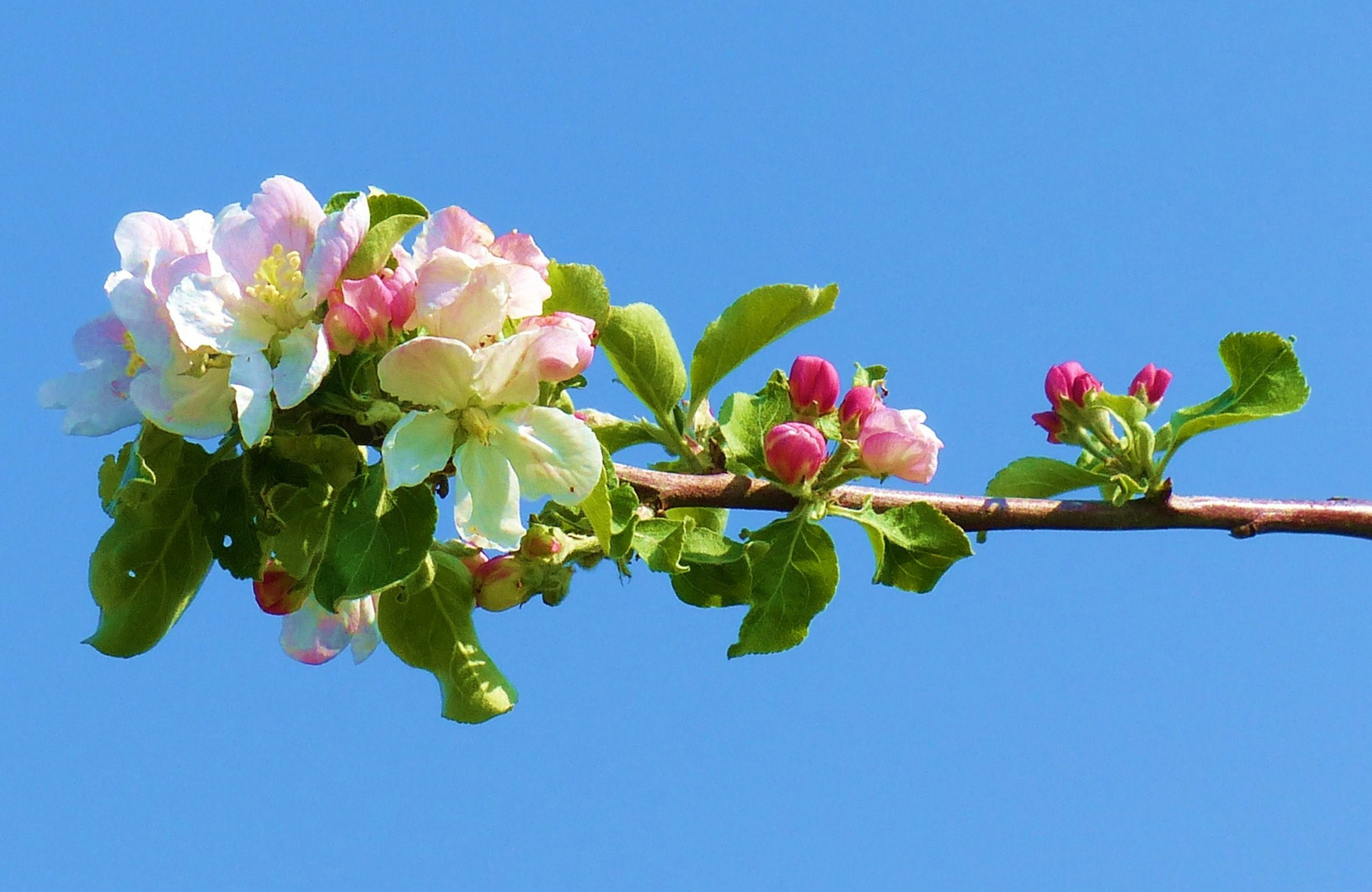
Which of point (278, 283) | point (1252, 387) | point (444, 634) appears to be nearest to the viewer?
point (278, 283)

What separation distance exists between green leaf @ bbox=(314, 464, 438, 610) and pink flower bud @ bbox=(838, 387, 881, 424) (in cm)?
77

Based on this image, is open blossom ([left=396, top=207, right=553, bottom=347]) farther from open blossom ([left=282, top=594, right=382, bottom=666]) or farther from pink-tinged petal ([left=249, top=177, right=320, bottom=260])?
open blossom ([left=282, top=594, right=382, bottom=666])

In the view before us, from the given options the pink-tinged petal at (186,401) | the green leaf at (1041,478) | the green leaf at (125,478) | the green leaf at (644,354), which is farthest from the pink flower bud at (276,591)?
the green leaf at (1041,478)

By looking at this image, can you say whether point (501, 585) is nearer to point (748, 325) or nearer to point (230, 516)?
point (230, 516)

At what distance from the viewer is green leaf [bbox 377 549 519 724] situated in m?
2.40

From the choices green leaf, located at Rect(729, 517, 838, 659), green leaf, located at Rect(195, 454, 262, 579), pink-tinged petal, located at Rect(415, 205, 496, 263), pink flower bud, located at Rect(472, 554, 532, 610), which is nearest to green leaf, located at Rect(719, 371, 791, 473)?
green leaf, located at Rect(729, 517, 838, 659)

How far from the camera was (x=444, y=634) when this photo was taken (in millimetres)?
2430

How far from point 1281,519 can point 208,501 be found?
76.6 inches

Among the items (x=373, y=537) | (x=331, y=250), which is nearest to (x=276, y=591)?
(x=373, y=537)

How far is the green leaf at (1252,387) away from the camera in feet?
9.14

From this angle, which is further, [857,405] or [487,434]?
[857,405]

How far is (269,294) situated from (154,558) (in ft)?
1.63

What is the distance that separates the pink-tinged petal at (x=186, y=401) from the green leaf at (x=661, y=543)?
63cm

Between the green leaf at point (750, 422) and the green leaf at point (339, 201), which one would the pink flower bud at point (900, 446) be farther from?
the green leaf at point (339, 201)
